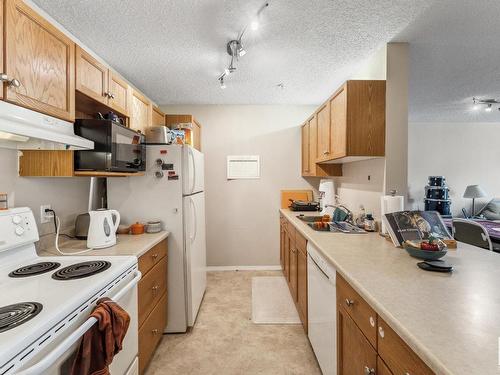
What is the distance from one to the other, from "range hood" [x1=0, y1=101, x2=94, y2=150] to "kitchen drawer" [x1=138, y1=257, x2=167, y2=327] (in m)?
0.97

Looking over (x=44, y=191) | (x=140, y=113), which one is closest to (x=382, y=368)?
(x=44, y=191)

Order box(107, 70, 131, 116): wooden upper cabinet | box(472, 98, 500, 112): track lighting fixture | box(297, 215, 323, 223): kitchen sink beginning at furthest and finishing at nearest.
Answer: box(472, 98, 500, 112): track lighting fixture < box(297, 215, 323, 223): kitchen sink < box(107, 70, 131, 116): wooden upper cabinet

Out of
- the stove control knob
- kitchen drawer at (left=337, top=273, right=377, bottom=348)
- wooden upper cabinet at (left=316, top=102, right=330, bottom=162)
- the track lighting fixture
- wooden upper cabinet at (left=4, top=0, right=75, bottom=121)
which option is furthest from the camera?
the track lighting fixture

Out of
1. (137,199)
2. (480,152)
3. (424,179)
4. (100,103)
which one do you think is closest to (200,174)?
(137,199)

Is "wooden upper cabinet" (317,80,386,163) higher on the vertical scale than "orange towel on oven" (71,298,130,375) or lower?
higher

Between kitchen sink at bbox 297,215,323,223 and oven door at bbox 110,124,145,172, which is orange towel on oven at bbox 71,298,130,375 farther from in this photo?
kitchen sink at bbox 297,215,323,223

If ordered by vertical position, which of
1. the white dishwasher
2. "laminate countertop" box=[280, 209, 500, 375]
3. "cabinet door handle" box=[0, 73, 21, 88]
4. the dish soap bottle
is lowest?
the white dishwasher

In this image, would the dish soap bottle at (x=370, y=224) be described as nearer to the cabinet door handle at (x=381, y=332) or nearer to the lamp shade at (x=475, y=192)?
the cabinet door handle at (x=381, y=332)

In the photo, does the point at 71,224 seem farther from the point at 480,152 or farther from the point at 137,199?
the point at 480,152

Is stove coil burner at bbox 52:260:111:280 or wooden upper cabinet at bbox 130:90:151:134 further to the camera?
wooden upper cabinet at bbox 130:90:151:134

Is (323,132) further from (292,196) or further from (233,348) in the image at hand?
(233,348)

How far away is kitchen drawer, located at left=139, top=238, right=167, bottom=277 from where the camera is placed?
172 cm

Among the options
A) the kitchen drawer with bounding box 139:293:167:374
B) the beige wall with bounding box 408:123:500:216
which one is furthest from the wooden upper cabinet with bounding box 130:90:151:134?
the beige wall with bounding box 408:123:500:216

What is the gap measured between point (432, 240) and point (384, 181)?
749mm
